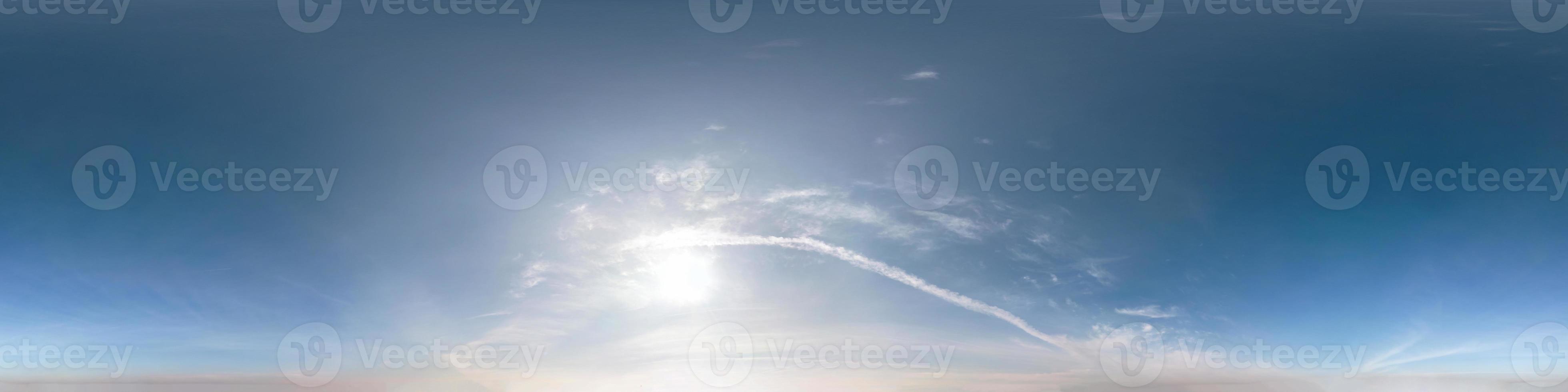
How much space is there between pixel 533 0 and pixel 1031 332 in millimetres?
19017

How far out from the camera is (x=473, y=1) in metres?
25.5

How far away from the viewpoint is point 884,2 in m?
25.7

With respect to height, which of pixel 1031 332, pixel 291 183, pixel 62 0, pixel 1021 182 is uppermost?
pixel 62 0

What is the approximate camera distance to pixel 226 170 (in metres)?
25.5

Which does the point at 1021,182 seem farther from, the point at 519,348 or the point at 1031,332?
the point at 519,348

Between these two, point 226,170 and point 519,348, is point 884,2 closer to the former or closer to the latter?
point 519,348

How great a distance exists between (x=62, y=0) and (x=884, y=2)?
25935 mm

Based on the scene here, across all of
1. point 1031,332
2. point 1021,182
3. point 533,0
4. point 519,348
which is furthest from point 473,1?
point 1031,332

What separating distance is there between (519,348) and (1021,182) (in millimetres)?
16686

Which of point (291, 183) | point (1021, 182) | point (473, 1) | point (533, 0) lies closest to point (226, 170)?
point (291, 183)

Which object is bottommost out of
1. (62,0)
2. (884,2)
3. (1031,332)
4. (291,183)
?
(1031,332)

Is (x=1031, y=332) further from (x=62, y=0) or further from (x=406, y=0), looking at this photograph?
(x=62, y=0)

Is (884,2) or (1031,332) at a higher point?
(884,2)

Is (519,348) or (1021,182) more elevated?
(1021,182)
